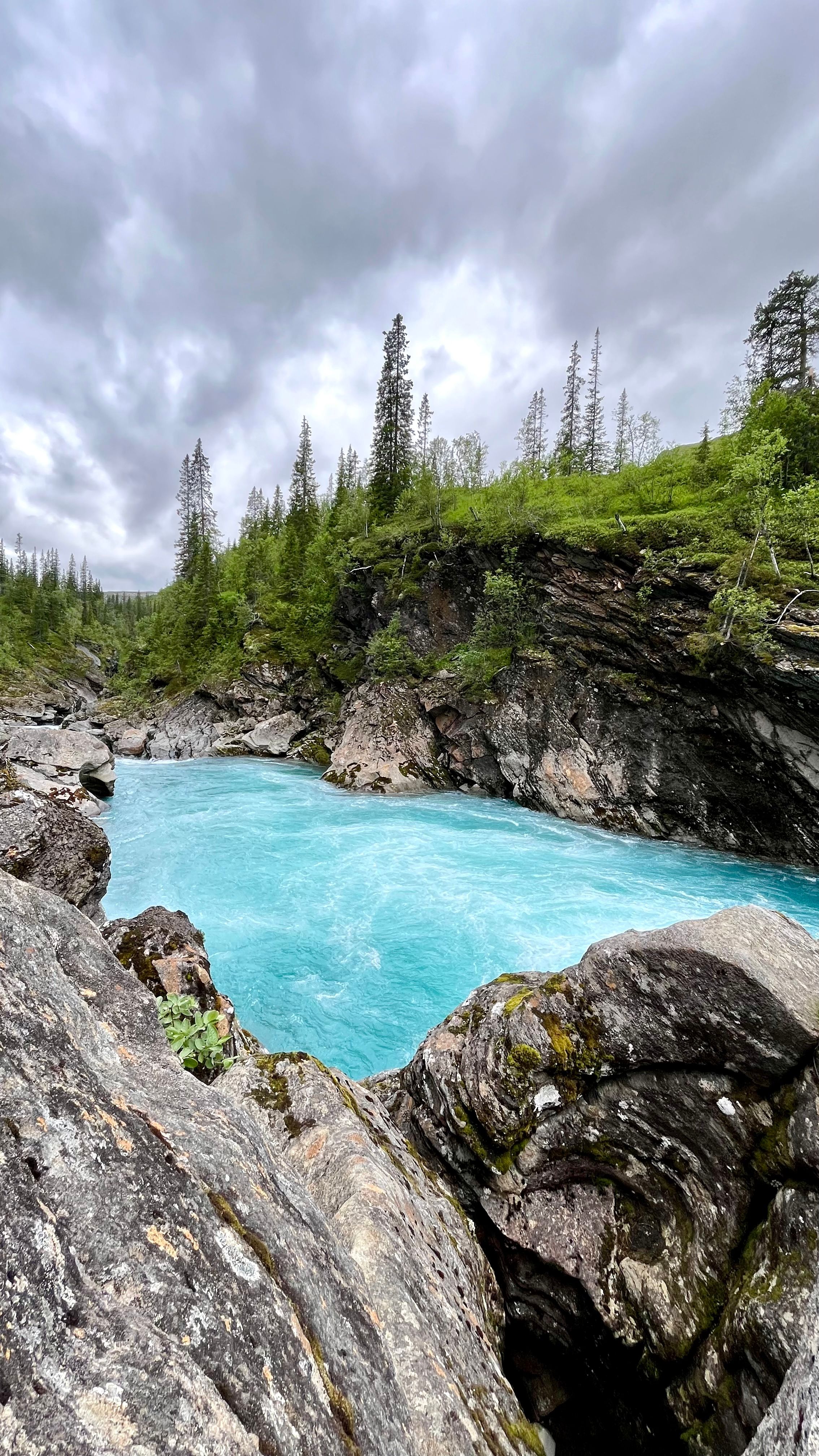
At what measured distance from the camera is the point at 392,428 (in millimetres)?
40969

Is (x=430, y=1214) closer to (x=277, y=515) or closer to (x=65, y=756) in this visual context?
(x=65, y=756)

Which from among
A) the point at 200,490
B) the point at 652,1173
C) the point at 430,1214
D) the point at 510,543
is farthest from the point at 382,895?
the point at 200,490

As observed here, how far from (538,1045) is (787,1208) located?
2.21m

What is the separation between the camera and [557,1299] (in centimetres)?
480

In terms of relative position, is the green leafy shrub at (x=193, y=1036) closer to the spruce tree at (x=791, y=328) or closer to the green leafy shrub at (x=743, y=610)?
the green leafy shrub at (x=743, y=610)

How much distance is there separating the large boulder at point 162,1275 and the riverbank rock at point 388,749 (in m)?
23.2

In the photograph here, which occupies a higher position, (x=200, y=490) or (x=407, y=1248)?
(x=200, y=490)

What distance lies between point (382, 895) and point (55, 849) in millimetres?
8649

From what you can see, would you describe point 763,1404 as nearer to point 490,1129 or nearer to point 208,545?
point 490,1129

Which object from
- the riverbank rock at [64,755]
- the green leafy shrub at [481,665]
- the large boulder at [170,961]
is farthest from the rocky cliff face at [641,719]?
the large boulder at [170,961]

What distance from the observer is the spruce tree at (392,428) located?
1587 inches

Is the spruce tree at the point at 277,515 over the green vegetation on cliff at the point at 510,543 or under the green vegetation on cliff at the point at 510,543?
over

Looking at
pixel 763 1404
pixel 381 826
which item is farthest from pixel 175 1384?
pixel 381 826

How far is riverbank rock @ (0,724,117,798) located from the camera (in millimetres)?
19219
